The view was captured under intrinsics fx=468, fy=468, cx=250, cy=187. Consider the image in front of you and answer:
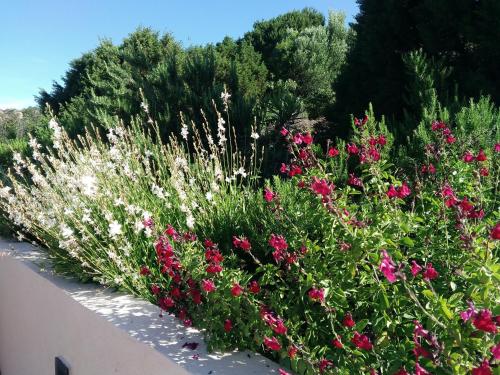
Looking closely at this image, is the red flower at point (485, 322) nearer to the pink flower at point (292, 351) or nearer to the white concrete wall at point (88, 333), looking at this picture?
the pink flower at point (292, 351)

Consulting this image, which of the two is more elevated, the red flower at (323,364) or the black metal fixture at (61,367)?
the red flower at (323,364)

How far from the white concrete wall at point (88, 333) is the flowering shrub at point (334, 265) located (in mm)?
99

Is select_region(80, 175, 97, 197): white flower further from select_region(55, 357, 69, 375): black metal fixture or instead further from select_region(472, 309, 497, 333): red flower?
select_region(472, 309, 497, 333): red flower

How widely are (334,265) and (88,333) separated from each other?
62.1 inches

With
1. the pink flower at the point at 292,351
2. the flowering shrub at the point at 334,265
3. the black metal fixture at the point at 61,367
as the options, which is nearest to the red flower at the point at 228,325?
the flowering shrub at the point at 334,265

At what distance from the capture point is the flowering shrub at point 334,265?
4.63ft

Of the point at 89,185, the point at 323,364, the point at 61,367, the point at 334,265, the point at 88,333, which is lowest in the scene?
the point at 61,367

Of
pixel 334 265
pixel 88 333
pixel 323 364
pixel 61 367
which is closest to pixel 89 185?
pixel 88 333

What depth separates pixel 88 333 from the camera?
271 centimetres

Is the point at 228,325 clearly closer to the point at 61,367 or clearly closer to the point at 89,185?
the point at 89,185

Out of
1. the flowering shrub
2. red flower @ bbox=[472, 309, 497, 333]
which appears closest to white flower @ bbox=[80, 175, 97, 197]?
the flowering shrub

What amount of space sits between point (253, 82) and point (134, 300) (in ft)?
12.8

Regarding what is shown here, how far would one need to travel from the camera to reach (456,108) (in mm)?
3732

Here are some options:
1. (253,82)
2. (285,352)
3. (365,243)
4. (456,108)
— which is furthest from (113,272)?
(253,82)
